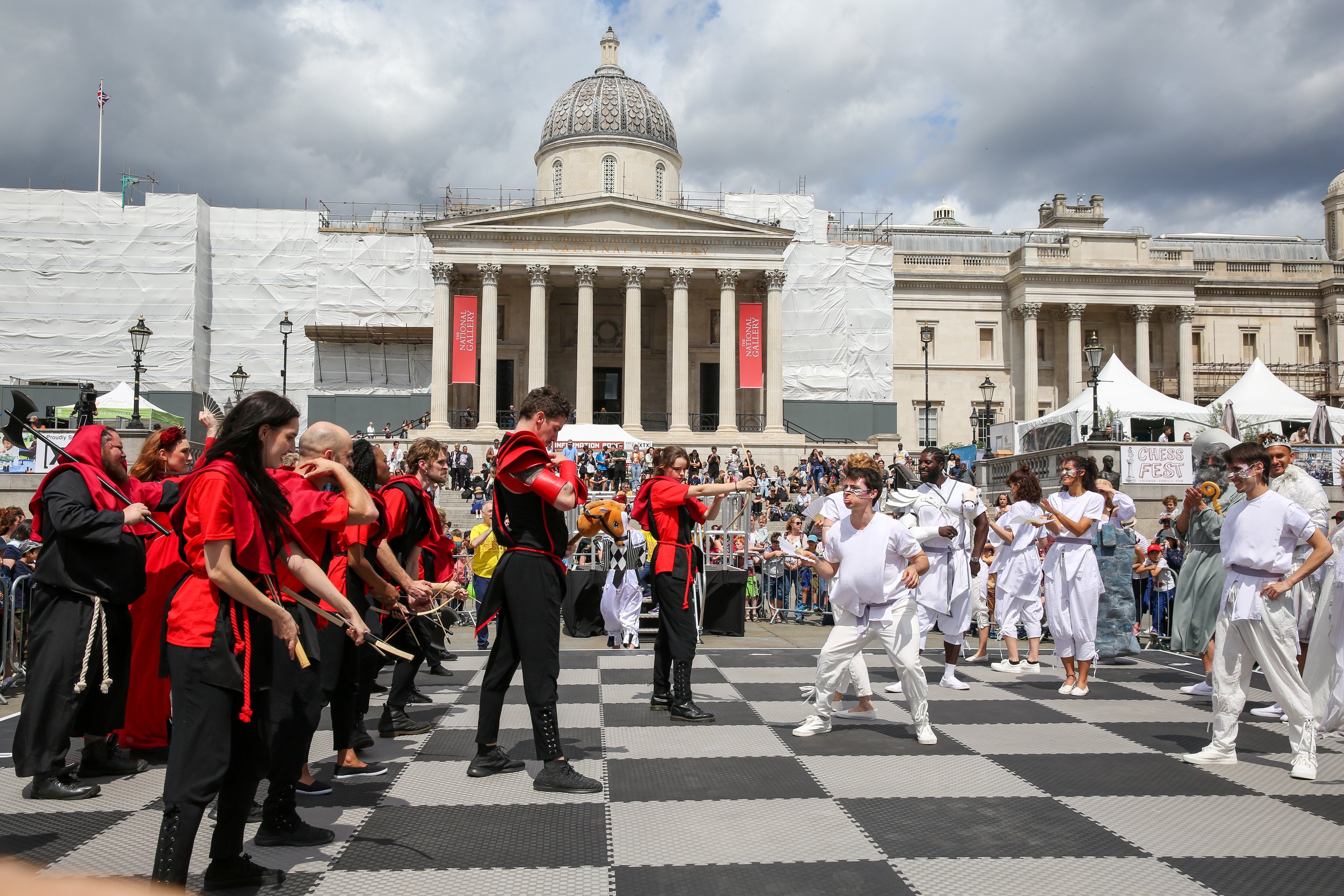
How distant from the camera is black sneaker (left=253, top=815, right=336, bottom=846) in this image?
4.28m

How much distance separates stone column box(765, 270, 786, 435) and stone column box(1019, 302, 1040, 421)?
16.8m

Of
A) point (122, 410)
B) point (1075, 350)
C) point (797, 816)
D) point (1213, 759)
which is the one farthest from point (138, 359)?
point (1075, 350)

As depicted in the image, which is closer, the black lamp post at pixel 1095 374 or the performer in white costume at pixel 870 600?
the performer in white costume at pixel 870 600

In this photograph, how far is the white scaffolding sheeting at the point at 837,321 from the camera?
45750 millimetres

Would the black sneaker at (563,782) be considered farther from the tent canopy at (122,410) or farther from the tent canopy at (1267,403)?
the tent canopy at (1267,403)

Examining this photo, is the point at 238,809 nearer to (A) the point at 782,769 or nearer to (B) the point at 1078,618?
(A) the point at 782,769

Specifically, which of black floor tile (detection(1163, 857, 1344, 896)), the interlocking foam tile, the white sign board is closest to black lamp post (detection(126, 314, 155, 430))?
the interlocking foam tile

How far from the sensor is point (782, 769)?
566cm

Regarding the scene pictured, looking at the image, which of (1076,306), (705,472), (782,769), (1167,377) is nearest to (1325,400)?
(1167,377)

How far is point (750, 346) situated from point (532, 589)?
3669 cm

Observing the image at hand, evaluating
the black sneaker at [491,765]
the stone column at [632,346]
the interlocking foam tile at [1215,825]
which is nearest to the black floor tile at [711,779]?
the black sneaker at [491,765]

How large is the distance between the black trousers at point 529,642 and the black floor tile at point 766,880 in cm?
135

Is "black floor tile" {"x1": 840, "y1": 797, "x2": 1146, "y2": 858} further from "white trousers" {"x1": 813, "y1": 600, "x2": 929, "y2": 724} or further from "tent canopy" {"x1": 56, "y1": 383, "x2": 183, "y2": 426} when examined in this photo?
"tent canopy" {"x1": 56, "y1": 383, "x2": 183, "y2": 426}

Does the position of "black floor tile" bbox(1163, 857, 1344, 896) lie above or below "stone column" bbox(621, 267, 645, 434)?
below
